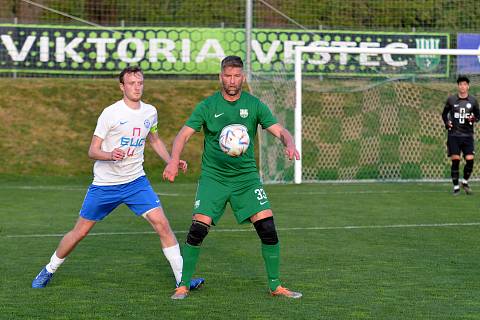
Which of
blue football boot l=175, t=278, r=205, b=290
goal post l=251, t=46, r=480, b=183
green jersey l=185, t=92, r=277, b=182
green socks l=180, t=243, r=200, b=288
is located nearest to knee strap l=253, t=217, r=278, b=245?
green jersey l=185, t=92, r=277, b=182

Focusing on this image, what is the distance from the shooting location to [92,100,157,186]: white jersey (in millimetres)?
9062

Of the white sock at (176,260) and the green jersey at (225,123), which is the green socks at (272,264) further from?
the white sock at (176,260)

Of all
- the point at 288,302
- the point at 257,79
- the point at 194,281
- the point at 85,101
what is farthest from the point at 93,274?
the point at 85,101

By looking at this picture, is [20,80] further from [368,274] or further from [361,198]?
[368,274]

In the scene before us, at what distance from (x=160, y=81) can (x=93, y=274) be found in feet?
68.9

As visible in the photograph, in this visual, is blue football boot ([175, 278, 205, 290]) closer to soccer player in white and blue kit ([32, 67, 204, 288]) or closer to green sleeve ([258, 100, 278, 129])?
soccer player in white and blue kit ([32, 67, 204, 288])

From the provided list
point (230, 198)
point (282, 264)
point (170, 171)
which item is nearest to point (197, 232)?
point (230, 198)

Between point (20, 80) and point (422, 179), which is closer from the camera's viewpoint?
point (422, 179)

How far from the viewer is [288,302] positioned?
8.52 meters

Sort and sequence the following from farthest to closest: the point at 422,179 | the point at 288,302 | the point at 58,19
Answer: the point at 58,19
the point at 422,179
the point at 288,302

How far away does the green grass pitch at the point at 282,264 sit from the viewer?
8.28 m

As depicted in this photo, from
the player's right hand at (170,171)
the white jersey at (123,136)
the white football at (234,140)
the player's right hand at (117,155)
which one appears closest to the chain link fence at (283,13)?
the white jersey at (123,136)

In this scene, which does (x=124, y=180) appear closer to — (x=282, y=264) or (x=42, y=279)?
(x=42, y=279)

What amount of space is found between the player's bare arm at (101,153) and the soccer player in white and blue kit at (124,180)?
0.02 metres
